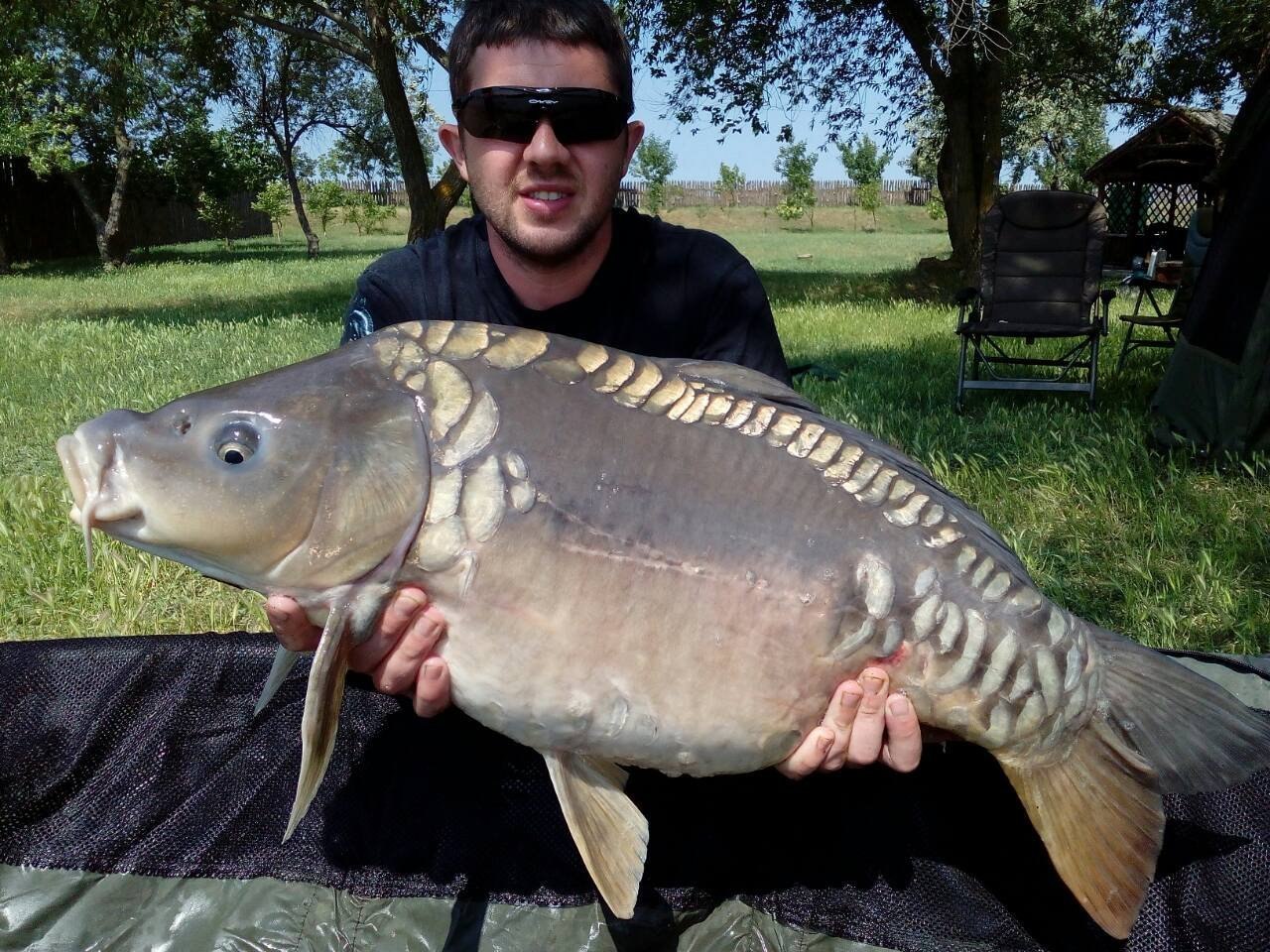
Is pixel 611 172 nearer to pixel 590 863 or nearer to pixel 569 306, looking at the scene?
pixel 569 306

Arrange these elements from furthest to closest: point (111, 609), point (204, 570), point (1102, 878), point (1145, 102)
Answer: point (1145, 102) < point (111, 609) < point (1102, 878) < point (204, 570)

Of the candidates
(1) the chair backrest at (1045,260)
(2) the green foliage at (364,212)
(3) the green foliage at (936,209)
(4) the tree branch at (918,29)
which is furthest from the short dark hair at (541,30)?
(3) the green foliage at (936,209)

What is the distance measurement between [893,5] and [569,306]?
818 cm

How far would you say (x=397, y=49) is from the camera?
7855mm

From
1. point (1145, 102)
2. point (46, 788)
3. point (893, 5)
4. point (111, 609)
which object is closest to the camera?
point (46, 788)

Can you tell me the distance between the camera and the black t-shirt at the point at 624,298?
1.78 metres

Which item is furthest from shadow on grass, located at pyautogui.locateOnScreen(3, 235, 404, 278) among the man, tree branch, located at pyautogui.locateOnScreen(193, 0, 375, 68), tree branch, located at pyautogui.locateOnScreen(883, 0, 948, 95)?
the man

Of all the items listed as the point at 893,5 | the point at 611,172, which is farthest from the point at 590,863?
the point at 893,5

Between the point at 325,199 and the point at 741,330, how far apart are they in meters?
28.3

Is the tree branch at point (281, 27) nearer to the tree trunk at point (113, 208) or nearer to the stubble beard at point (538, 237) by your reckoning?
the stubble beard at point (538, 237)

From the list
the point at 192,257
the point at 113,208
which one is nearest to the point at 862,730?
the point at 113,208

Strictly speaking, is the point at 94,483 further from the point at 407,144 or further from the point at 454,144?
the point at 407,144

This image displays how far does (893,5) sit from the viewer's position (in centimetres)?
862

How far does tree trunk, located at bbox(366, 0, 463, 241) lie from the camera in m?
7.82
